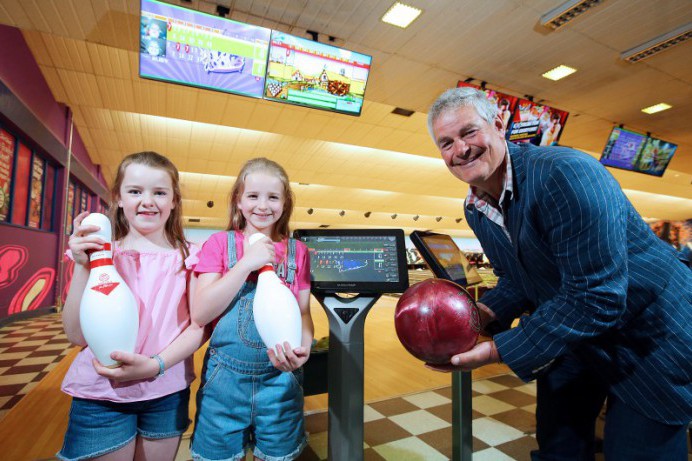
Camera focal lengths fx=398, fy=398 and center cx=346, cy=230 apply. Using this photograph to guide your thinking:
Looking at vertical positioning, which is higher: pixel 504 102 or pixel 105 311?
pixel 504 102

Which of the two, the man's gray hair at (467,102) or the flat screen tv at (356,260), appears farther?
the flat screen tv at (356,260)

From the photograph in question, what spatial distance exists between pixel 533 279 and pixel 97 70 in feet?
18.2

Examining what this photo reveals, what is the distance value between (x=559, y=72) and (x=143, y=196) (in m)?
5.03

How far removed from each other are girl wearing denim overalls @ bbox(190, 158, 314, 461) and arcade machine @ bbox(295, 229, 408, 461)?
0.33m

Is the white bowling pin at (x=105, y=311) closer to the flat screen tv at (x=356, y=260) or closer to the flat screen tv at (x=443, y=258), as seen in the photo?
the flat screen tv at (x=356, y=260)

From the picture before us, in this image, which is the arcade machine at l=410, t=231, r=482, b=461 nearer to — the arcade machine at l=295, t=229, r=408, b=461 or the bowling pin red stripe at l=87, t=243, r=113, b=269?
the arcade machine at l=295, t=229, r=408, b=461

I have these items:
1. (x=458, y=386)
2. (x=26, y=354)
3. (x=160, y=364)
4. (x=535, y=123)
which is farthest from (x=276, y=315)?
(x=535, y=123)

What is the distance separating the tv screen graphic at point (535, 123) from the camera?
478cm

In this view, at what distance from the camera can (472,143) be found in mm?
1123

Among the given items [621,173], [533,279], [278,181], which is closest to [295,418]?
[278,181]

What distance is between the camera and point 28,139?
516 cm

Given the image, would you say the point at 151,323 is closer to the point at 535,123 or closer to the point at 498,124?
the point at 498,124

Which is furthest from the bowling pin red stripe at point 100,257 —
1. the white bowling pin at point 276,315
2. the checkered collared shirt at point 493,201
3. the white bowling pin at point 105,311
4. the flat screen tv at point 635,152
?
the flat screen tv at point 635,152

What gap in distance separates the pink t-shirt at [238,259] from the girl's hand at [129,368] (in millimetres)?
273
